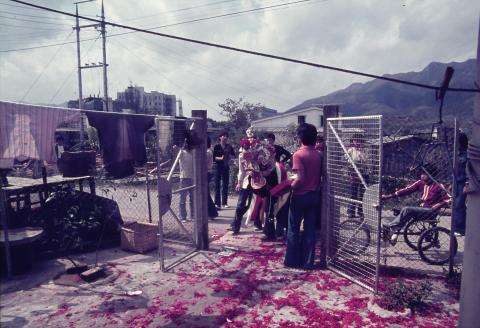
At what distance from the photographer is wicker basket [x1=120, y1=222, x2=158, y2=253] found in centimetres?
673

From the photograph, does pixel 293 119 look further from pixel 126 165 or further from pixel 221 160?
pixel 126 165

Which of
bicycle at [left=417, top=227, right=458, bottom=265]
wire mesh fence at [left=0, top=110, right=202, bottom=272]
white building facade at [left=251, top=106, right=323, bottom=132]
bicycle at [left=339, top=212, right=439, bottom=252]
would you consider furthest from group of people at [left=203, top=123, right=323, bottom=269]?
white building facade at [left=251, top=106, right=323, bottom=132]

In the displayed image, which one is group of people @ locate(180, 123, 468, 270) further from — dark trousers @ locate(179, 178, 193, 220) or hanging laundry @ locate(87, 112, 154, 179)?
hanging laundry @ locate(87, 112, 154, 179)

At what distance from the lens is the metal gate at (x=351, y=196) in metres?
4.95

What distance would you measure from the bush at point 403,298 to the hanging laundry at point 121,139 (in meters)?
4.80

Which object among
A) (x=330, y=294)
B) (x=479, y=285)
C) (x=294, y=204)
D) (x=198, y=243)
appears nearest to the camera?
(x=479, y=285)

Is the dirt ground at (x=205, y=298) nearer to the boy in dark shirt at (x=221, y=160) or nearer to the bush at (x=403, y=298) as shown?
the bush at (x=403, y=298)

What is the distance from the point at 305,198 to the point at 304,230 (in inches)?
24.0

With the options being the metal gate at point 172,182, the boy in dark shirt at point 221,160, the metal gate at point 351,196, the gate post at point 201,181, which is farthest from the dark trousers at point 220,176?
the metal gate at point 351,196

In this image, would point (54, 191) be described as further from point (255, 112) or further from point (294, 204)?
point (255, 112)

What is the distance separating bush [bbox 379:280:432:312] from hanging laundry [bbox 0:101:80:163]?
5.35 meters

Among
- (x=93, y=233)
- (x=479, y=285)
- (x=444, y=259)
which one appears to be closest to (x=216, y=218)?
(x=93, y=233)

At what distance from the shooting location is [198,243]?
690 cm

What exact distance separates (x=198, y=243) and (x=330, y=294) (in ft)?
Answer: 9.59
